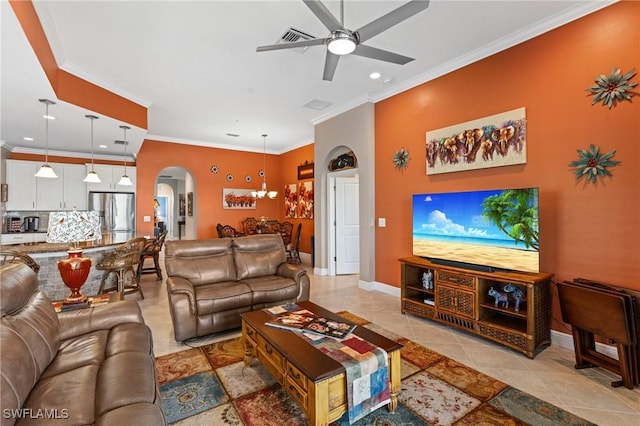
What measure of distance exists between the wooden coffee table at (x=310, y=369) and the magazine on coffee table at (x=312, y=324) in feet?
0.20

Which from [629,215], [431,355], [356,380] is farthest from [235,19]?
[629,215]

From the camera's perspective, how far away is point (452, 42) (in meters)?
3.28

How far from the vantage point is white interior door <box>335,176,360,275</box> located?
598 centimetres

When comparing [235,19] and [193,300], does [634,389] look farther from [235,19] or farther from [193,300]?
[235,19]

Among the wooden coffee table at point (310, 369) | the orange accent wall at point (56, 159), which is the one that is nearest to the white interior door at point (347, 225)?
the wooden coffee table at point (310, 369)

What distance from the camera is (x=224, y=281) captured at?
3.51 m

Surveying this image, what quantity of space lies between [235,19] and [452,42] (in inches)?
91.5

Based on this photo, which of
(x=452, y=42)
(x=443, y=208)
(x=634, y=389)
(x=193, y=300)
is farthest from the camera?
(x=443, y=208)

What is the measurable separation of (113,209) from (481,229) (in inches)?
287

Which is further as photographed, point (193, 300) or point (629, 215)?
point (193, 300)

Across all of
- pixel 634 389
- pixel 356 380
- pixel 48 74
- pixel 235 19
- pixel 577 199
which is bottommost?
pixel 634 389

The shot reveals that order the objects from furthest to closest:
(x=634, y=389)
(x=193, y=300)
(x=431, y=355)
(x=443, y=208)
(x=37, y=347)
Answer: (x=443, y=208) → (x=193, y=300) → (x=431, y=355) → (x=634, y=389) → (x=37, y=347)

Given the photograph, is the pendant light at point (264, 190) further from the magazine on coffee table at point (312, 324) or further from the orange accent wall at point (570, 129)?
the magazine on coffee table at point (312, 324)

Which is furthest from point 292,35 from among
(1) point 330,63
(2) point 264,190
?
(2) point 264,190
